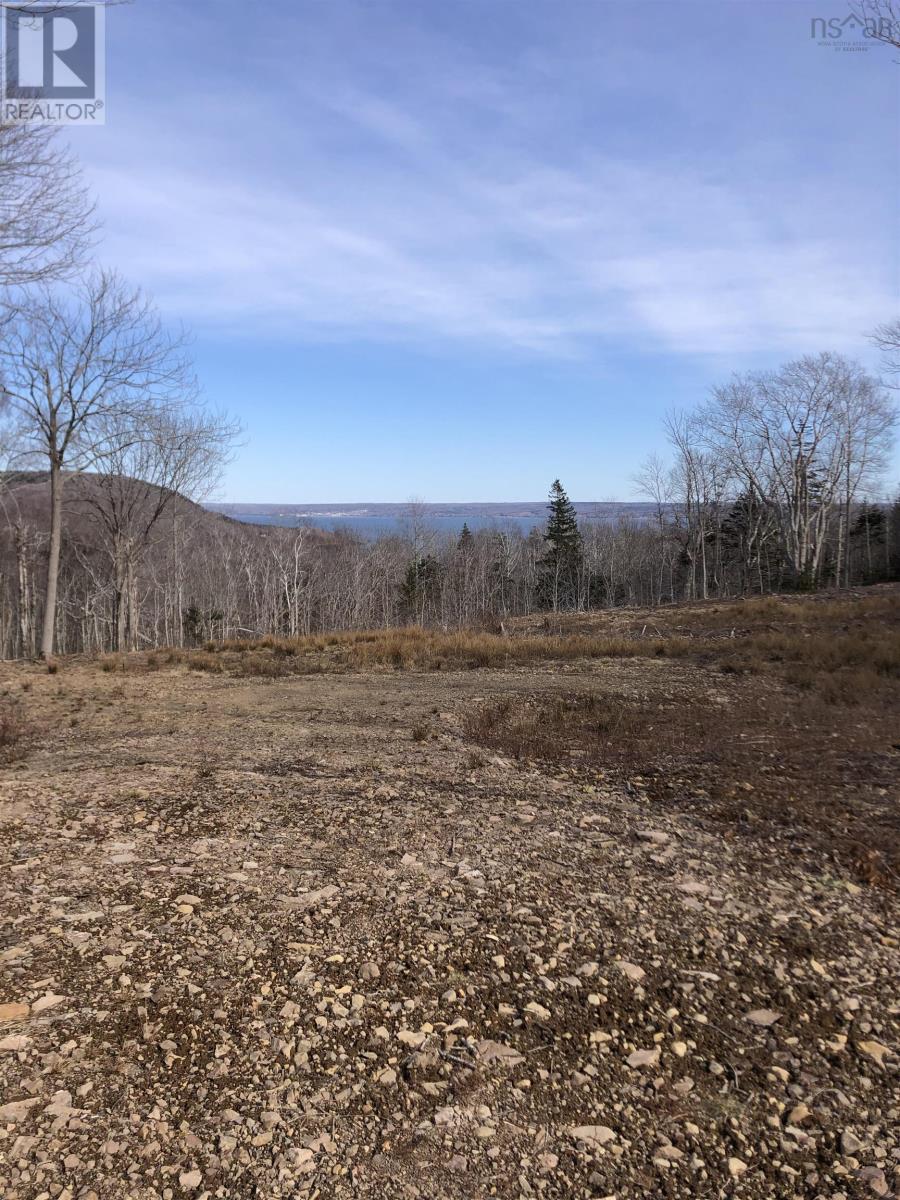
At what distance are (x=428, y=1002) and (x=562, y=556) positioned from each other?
1850 inches

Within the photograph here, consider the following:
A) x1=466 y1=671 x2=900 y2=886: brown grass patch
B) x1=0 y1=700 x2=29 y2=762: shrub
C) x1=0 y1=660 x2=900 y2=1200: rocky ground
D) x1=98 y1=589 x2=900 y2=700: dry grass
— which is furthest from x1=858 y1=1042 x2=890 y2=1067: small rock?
x1=98 y1=589 x2=900 y2=700: dry grass

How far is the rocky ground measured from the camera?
204cm

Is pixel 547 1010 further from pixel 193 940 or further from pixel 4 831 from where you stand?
pixel 4 831

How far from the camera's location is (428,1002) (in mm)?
2750

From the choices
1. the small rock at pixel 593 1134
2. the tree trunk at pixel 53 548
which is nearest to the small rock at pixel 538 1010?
the small rock at pixel 593 1134

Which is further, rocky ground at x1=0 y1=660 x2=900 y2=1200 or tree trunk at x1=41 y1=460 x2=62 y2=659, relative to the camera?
tree trunk at x1=41 y1=460 x2=62 y2=659

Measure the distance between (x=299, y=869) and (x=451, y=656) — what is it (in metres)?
9.74

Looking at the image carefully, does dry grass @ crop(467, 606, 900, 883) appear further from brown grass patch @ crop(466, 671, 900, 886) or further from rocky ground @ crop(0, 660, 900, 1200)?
rocky ground @ crop(0, 660, 900, 1200)

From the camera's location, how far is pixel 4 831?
4.23 meters

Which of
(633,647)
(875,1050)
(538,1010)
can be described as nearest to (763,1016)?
(875,1050)

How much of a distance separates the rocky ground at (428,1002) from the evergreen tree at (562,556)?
4184 cm

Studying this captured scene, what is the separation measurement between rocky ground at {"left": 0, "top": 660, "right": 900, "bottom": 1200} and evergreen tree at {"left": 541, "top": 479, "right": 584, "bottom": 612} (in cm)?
4184

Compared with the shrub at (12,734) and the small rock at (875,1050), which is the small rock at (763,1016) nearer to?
the small rock at (875,1050)

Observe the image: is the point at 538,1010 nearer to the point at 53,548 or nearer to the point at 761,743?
the point at 761,743
